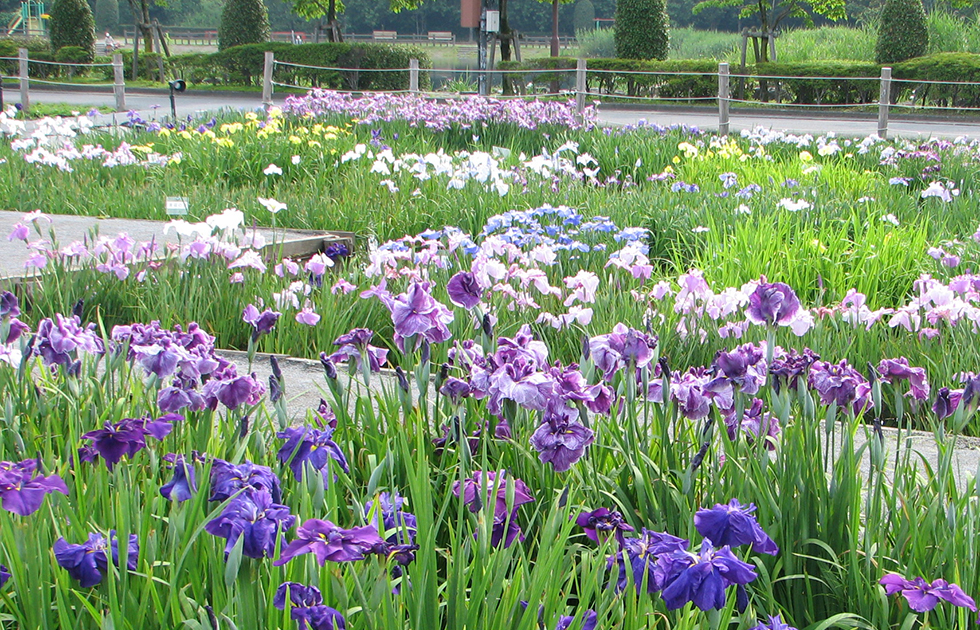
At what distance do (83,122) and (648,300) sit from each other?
702cm

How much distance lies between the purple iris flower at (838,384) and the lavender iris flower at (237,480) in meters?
0.98

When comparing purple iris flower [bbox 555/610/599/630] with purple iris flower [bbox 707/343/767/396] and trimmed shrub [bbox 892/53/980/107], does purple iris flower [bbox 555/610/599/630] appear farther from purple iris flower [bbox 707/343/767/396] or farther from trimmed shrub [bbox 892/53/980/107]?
trimmed shrub [bbox 892/53/980/107]

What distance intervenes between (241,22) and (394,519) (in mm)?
30105

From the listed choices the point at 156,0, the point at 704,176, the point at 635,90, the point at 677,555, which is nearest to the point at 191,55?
the point at 156,0

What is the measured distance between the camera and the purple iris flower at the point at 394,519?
1263 millimetres

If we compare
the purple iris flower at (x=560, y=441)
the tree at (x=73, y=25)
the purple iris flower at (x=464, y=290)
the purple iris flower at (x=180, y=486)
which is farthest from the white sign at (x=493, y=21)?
the tree at (x=73, y=25)

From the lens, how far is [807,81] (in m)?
19.4

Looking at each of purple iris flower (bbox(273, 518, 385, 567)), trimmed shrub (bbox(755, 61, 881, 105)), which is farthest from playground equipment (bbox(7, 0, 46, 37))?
purple iris flower (bbox(273, 518, 385, 567))

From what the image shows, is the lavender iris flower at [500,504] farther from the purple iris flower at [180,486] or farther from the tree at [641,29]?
the tree at [641,29]

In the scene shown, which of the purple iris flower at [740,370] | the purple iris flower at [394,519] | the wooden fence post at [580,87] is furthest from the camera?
the wooden fence post at [580,87]

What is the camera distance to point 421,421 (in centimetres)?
176

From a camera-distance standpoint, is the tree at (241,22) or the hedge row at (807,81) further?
the tree at (241,22)

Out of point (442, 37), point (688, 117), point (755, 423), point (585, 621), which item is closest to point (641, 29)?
point (688, 117)

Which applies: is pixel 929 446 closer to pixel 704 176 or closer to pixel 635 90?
pixel 704 176
